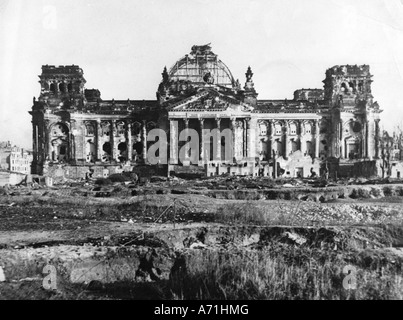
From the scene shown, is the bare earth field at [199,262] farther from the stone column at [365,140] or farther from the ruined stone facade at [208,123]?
the stone column at [365,140]

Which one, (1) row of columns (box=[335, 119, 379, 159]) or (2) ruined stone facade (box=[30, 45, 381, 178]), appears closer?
(2) ruined stone facade (box=[30, 45, 381, 178])

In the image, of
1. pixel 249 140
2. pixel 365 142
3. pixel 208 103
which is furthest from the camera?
pixel 365 142

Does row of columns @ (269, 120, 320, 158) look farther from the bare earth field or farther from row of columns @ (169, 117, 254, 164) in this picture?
the bare earth field

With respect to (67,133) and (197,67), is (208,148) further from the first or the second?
(67,133)

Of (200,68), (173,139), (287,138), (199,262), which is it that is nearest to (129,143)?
(173,139)

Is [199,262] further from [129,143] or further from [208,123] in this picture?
[129,143]

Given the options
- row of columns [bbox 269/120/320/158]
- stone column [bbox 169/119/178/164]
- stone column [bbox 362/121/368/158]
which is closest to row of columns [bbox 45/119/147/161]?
stone column [bbox 169/119/178/164]
